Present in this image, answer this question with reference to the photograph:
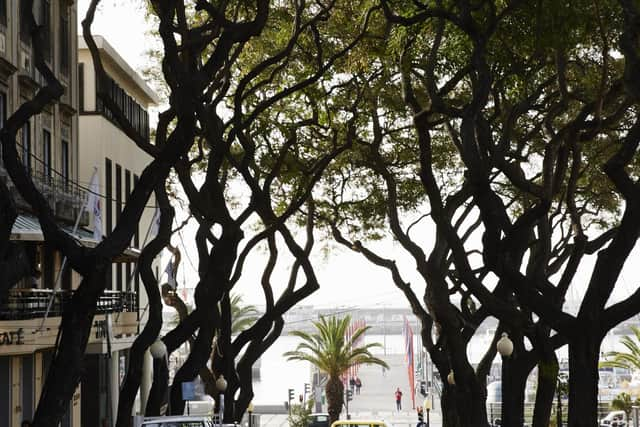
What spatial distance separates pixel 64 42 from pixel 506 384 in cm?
1578

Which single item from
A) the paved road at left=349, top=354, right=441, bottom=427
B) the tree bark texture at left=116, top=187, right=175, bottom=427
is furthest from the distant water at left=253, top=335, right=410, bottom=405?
the tree bark texture at left=116, top=187, right=175, bottom=427

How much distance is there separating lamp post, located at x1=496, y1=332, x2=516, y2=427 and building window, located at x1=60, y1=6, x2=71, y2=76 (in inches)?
559

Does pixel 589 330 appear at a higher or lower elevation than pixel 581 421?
higher

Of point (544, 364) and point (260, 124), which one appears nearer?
point (544, 364)

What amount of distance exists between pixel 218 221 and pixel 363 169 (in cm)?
1067

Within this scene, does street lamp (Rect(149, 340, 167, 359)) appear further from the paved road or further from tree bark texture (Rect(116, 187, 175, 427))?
the paved road

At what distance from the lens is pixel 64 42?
33812mm

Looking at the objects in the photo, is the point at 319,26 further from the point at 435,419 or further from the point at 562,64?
the point at 435,419

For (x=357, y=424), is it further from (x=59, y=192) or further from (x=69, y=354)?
(x=69, y=354)

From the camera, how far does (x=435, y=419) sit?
6156 centimetres

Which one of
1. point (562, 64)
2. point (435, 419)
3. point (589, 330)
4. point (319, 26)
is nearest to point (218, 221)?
point (319, 26)

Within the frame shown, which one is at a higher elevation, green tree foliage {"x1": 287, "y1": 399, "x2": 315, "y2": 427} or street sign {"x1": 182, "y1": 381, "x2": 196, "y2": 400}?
street sign {"x1": 182, "y1": 381, "x2": 196, "y2": 400}

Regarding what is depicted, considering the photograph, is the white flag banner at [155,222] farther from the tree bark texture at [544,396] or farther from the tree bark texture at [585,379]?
the tree bark texture at [585,379]

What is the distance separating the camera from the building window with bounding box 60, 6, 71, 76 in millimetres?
33562
